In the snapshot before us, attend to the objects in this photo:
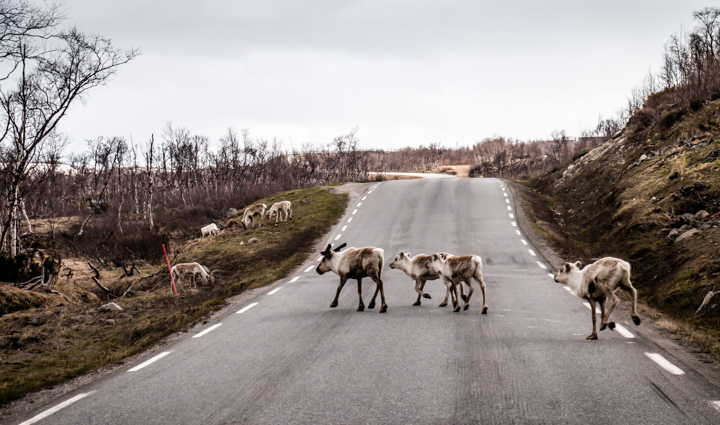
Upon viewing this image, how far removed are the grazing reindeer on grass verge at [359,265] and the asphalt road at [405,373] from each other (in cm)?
49

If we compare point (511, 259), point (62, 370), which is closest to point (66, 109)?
point (62, 370)

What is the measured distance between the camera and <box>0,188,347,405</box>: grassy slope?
7883 mm

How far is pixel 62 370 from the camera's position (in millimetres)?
7645

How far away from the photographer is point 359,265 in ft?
34.0

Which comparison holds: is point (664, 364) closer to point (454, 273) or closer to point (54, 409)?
point (454, 273)

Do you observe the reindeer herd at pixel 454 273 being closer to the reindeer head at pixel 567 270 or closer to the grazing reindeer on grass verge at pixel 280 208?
the reindeer head at pixel 567 270

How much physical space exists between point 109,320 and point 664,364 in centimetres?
1129

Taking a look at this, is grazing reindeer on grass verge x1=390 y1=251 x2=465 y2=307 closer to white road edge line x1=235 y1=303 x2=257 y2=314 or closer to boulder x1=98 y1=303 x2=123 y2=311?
white road edge line x1=235 y1=303 x2=257 y2=314

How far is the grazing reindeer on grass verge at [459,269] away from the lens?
9.71 metres

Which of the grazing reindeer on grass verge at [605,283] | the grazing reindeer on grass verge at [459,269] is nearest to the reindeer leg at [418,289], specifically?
the grazing reindeer on grass verge at [459,269]

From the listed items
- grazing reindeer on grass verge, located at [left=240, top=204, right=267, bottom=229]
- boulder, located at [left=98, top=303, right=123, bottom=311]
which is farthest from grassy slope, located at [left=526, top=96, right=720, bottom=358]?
grazing reindeer on grass verge, located at [left=240, top=204, right=267, bottom=229]

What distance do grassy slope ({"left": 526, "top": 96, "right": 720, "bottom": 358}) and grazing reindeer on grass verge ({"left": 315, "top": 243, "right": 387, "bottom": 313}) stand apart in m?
5.62

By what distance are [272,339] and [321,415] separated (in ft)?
11.6

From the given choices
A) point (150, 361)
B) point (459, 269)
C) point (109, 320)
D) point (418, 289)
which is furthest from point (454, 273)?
point (109, 320)
